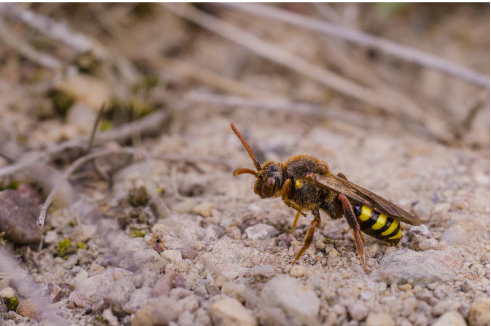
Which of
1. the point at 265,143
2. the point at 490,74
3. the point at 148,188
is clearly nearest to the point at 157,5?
the point at 265,143

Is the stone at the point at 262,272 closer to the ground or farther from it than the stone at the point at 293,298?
closer to the ground

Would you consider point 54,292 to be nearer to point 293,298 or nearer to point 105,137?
point 293,298

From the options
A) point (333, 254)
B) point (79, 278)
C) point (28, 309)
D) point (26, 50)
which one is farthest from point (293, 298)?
point (26, 50)

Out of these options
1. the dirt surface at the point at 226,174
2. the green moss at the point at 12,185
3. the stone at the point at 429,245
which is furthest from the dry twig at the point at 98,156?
the stone at the point at 429,245

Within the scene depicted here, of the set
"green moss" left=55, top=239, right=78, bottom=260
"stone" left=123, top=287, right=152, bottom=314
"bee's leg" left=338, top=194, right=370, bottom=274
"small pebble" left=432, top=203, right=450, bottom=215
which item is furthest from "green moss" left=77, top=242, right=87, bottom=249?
"small pebble" left=432, top=203, right=450, bottom=215

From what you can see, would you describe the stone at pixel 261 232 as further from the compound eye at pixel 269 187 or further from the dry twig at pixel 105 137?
the dry twig at pixel 105 137
